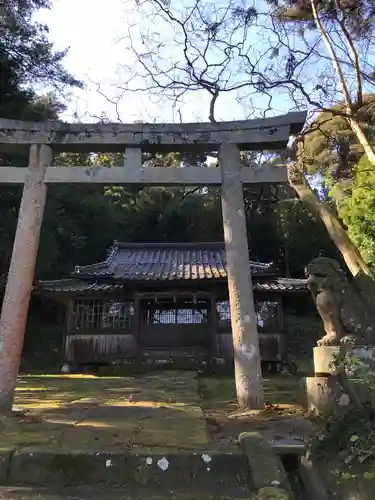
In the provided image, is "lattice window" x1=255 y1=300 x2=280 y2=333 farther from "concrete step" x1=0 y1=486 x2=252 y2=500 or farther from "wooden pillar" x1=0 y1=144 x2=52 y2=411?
"concrete step" x1=0 y1=486 x2=252 y2=500

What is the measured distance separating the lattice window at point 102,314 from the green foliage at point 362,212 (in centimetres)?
825

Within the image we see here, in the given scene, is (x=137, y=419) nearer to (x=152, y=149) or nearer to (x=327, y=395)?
(x=327, y=395)

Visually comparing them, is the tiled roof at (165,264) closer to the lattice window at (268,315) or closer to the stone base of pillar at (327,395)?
the lattice window at (268,315)

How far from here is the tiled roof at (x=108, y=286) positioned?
50.8 ft

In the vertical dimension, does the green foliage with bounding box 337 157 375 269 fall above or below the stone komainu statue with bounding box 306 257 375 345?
above

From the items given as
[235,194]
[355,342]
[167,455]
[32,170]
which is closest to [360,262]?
[355,342]

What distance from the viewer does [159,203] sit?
3369cm

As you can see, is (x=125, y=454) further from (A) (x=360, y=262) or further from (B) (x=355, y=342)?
(A) (x=360, y=262)

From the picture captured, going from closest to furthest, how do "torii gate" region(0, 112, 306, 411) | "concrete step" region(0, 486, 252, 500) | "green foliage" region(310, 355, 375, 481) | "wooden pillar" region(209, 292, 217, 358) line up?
"green foliage" region(310, 355, 375, 481) < "concrete step" region(0, 486, 252, 500) < "torii gate" region(0, 112, 306, 411) < "wooden pillar" region(209, 292, 217, 358)

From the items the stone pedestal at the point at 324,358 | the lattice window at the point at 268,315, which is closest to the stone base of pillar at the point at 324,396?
the stone pedestal at the point at 324,358

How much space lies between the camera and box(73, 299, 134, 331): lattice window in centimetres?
1573

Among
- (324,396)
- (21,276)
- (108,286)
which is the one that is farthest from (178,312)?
(324,396)

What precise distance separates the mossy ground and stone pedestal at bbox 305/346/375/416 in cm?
32

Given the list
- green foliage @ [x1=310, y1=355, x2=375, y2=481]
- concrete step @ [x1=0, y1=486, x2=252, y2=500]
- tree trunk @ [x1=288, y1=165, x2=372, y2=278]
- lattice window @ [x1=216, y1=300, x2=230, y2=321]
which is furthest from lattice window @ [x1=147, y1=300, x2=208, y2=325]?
concrete step @ [x1=0, y1=486, x2=252, y2=500]
